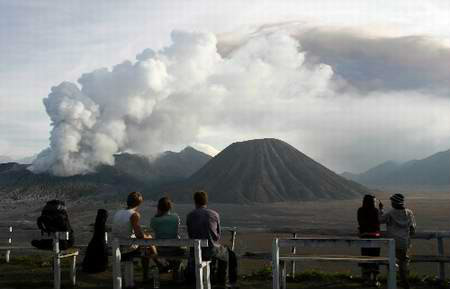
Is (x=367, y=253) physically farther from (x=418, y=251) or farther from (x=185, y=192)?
(x=185, y=192)

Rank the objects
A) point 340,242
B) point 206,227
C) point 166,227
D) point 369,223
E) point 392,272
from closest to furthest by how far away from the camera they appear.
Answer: point 392,272 < point 340,242 < point 206,227 < point 166,227 < point 369,223

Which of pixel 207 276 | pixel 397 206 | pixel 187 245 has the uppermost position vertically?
pixel 397 206

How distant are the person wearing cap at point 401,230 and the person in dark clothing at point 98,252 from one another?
5468 mm

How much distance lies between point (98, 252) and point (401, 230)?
5.89 m

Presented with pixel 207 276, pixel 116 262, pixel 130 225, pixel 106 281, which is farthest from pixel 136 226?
pixel 106 281

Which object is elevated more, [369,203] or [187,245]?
[369,203]

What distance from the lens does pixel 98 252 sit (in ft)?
40.3

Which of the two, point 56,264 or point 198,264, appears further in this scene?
point 56,264

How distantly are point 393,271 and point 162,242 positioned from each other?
348 cm

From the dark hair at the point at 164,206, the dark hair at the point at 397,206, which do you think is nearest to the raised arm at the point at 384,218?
the dark hair at the point at 397,206

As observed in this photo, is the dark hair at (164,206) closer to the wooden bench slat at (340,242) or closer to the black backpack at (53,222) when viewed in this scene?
the black backpack at (53,222)

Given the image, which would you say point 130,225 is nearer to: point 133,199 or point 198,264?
point 133,199

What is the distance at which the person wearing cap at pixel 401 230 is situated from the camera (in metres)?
11.4

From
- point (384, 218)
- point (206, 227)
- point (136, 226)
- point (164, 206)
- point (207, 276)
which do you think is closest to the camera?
point (207, 276)
